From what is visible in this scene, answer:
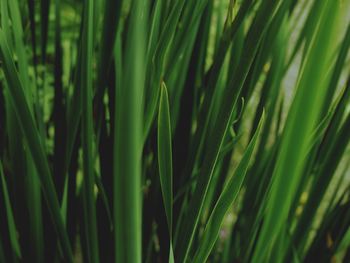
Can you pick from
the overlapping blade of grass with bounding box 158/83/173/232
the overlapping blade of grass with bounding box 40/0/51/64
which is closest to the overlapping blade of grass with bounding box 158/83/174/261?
the overlapping blade of grass with bounding box 158/83/173/232

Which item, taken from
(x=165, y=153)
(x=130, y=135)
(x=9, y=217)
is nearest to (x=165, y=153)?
(x=165, y=153)

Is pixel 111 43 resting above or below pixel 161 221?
above

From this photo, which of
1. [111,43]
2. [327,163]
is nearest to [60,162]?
[111,43]

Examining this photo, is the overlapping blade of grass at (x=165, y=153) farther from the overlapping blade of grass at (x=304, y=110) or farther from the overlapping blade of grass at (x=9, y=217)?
the overlapping blade of grass at (x=9, y=217)

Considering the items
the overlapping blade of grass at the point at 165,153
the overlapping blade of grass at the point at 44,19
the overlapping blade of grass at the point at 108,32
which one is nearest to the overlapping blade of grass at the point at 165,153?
the overlapping blade of grass at the point at 165,153

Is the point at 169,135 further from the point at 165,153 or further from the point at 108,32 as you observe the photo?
the point at 108,32

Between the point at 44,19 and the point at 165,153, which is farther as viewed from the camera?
the point at 44,19

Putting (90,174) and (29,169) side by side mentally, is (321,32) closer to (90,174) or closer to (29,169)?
(90,174)

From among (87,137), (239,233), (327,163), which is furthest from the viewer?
(239,233)
